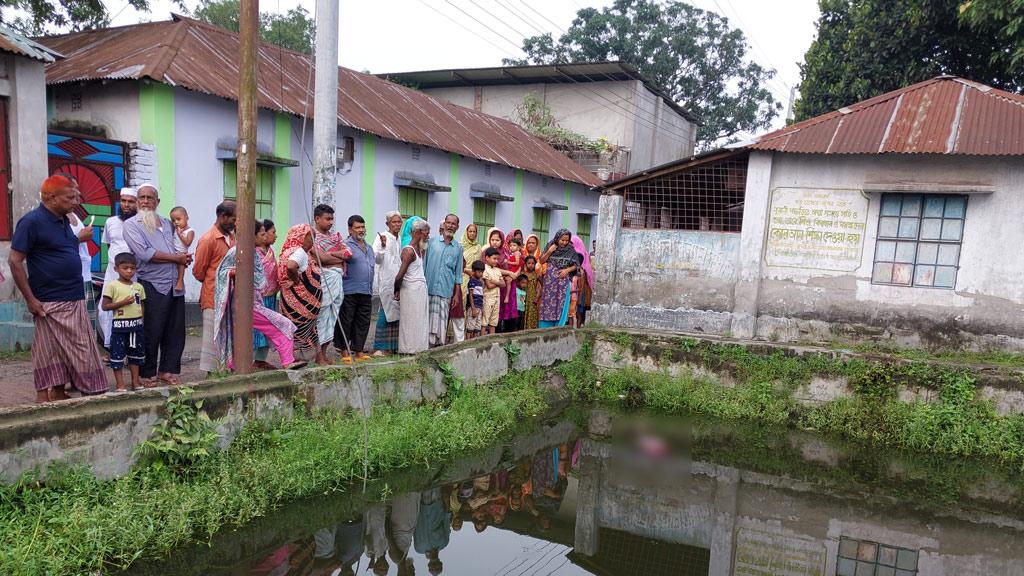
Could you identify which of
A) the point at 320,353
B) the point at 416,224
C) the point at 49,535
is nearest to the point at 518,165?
the point at 416,224

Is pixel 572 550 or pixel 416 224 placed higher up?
pixel 416 224

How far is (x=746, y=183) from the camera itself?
892cm

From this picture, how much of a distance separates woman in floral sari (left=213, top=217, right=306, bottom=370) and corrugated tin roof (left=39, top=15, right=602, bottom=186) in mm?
1516

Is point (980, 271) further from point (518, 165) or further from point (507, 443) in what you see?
point (518, 165)

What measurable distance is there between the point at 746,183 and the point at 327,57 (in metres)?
5.55

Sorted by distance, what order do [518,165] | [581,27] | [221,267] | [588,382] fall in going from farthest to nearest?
[581,27] → [518,165] → [588,382] → [221,267]

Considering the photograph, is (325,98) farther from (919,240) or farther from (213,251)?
(919,240)

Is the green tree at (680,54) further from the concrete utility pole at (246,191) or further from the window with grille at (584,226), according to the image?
the concrete utility pole at (246,191)

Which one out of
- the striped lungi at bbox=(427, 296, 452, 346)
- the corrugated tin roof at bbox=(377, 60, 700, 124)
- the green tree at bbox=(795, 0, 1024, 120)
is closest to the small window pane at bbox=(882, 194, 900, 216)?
the striped lungi at bbox=(427, 296, 452, 346)

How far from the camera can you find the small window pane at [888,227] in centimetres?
841

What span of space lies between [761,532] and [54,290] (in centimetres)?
505

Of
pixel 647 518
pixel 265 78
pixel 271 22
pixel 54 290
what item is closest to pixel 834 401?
pixel 647 518

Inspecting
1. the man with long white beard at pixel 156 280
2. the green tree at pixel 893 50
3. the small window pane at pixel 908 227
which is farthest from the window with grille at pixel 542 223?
the man with long white beard at pixel 156 280

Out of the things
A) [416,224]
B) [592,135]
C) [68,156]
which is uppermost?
[592,135]
